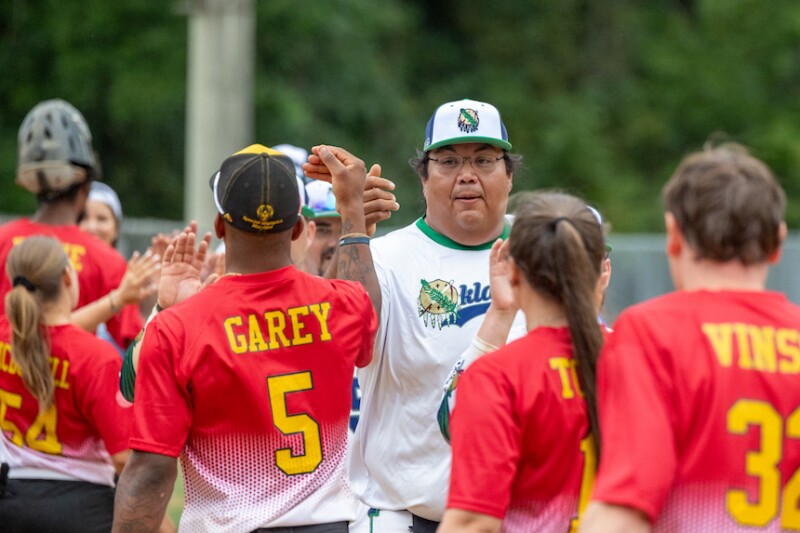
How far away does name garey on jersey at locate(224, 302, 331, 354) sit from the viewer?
14.2 feet

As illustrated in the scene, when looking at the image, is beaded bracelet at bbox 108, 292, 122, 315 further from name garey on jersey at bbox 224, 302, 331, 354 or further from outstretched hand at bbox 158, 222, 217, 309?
name garey on jersey at bbox 224, 302, 331, 354

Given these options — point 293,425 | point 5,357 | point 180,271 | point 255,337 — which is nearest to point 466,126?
point 180,271

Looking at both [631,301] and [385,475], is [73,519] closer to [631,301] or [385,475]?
[385,475]

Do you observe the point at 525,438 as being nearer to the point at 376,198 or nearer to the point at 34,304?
the point at 376,198

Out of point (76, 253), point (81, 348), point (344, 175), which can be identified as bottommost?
point (81, 348)

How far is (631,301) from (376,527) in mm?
14051

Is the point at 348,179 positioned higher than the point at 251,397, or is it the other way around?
the point at 348,179

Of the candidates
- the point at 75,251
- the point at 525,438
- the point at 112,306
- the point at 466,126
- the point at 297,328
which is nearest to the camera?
the point at 525,438

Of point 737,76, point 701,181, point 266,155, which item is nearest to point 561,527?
point 701,181

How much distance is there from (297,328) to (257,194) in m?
0.48

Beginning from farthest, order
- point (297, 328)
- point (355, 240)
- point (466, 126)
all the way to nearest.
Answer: point (466, 126)
point (355, 240)
point (297, 328)

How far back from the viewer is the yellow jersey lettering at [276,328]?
437 centimetres

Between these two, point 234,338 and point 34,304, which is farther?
point 34,304

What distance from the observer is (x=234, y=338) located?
4.31 meters
